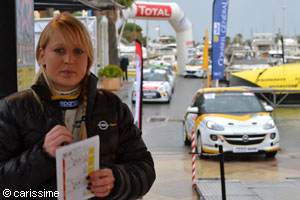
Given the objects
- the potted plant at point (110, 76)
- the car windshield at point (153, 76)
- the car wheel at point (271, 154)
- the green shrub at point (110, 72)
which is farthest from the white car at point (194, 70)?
the car wheel at point (271, 154)

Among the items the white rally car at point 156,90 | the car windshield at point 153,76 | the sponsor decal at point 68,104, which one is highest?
the sponsor decal at point 68,104

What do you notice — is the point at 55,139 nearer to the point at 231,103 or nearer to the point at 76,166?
the point at 76,166

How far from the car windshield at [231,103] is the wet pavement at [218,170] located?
1260 mm

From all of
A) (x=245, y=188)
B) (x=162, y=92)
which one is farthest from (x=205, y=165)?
(x=162, y=92)

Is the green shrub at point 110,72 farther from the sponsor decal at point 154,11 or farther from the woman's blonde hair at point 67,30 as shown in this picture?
the woman's blonde hair at point 67,30

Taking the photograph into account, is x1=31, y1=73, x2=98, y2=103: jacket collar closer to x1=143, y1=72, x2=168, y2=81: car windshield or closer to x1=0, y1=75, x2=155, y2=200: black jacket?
x1=0, y1=75, x2=155, y2=200: black jacket

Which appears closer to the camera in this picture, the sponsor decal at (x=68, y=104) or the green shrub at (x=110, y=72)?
the sponsor decal at (x=68, y=104)

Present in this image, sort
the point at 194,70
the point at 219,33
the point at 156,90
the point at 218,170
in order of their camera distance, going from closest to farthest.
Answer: the point at 218,170 < the point at 219,33 < the point at 156,90 < the point at 194,70

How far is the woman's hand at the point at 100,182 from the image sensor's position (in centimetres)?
209

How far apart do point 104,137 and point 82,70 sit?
0.36m

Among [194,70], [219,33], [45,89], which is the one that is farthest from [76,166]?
[194,70]

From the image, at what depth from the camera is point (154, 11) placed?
34.6m

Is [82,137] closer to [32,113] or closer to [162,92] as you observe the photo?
[32,113]

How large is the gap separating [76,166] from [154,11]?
33344 millimetres
